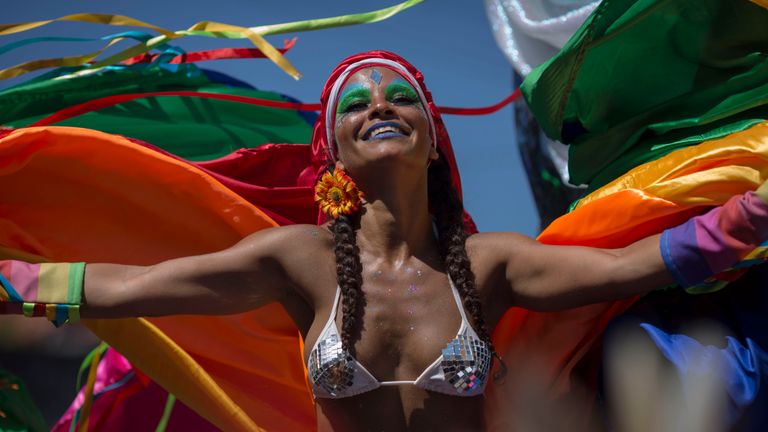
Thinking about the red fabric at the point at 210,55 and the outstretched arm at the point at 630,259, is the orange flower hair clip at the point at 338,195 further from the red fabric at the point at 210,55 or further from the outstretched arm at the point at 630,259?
the red fabric at the point at 210,55

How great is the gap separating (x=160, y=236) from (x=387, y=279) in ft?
2.86

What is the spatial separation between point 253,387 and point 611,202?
4.26 ft

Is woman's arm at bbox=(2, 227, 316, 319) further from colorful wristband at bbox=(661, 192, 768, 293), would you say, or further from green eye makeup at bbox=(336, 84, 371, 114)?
colorful wristband at bbox=(661, 192, 768, 293)

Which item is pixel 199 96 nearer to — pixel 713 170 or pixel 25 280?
pixel 25 280

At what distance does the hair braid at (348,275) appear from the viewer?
271 centimetres

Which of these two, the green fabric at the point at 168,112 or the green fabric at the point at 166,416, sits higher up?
the green fabric at the point at 168,112

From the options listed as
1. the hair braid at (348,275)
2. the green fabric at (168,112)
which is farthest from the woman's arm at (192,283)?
the green fabric at (168,112)

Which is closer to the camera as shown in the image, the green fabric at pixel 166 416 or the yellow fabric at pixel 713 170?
the yellow fabric at pixel 713 170

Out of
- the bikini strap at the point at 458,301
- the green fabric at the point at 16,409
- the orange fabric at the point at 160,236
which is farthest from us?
the green fabric at the point at 16,409

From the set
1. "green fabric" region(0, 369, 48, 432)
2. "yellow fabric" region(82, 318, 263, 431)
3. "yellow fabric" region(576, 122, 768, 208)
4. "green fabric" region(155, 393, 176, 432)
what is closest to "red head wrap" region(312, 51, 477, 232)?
"yellow fabric" region(576, 122, 768, 208)

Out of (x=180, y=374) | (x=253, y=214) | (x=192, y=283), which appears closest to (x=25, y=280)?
(x=192, y=283)

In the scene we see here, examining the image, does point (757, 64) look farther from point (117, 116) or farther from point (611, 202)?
point (117, 116)

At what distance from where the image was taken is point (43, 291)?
8.70 ft

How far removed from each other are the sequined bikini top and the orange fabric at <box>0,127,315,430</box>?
55cm
